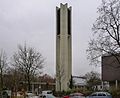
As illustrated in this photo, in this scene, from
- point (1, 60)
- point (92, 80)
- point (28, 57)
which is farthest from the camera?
point (92, 80)

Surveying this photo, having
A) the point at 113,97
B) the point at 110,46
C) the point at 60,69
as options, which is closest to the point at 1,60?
the point at 113,97

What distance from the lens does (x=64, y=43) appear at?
9644 centimetres

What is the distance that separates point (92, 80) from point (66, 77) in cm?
1271

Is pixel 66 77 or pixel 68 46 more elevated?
pixel 68 46

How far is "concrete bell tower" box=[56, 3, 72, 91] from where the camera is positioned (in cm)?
9556

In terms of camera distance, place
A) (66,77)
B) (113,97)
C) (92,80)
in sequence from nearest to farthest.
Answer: (113,97)
(66,77)
(92,80)

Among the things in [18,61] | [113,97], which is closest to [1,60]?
[18,61]

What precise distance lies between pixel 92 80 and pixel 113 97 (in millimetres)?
52524

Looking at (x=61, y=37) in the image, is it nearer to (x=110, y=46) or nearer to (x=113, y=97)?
(x=113, y=97)

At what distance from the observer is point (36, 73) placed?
207 feet

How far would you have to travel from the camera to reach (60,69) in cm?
8850

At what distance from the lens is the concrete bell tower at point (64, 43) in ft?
314

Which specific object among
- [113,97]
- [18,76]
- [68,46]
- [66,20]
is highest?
[66,20]

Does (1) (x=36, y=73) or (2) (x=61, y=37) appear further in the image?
(2) (x=61, y=37)
